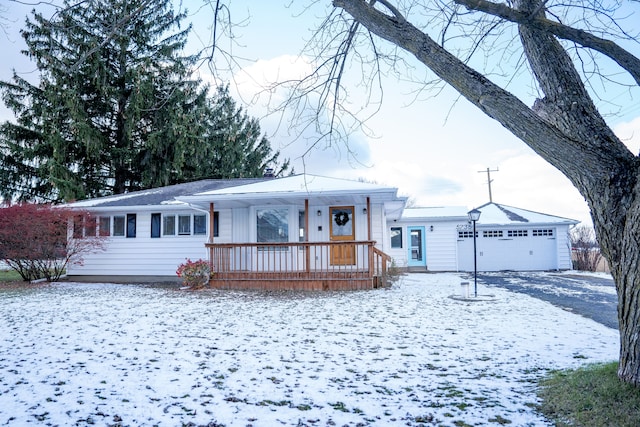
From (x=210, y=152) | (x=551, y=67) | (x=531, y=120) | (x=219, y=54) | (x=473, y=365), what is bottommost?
(x=473, y=365)

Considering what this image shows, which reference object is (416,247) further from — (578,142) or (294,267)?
(578,142)

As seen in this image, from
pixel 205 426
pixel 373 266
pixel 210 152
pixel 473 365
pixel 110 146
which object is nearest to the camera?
pixel 205 426

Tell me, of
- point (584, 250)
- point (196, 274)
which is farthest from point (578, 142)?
point (584, 250)

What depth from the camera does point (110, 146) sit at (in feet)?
70.9

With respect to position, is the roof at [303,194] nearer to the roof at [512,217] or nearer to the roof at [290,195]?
the roof at [290,195]

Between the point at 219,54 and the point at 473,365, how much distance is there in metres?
4.29

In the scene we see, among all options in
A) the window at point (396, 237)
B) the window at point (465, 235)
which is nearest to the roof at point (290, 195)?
the window at point (396, 237)

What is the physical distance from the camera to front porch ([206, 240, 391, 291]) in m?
10.3

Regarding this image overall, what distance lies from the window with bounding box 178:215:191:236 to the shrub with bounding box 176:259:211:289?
2.16 metres

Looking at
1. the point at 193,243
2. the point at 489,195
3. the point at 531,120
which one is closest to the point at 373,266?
the point at 193,243

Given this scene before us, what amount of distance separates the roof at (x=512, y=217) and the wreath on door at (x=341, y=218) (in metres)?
8.99

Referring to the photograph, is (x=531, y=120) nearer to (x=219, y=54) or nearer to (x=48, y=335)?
(x=219, y=54)

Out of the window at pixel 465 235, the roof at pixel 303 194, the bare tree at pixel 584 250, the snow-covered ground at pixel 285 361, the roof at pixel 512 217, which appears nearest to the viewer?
the snow-covered ground at pixel 285 361

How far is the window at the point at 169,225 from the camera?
13.0 m
